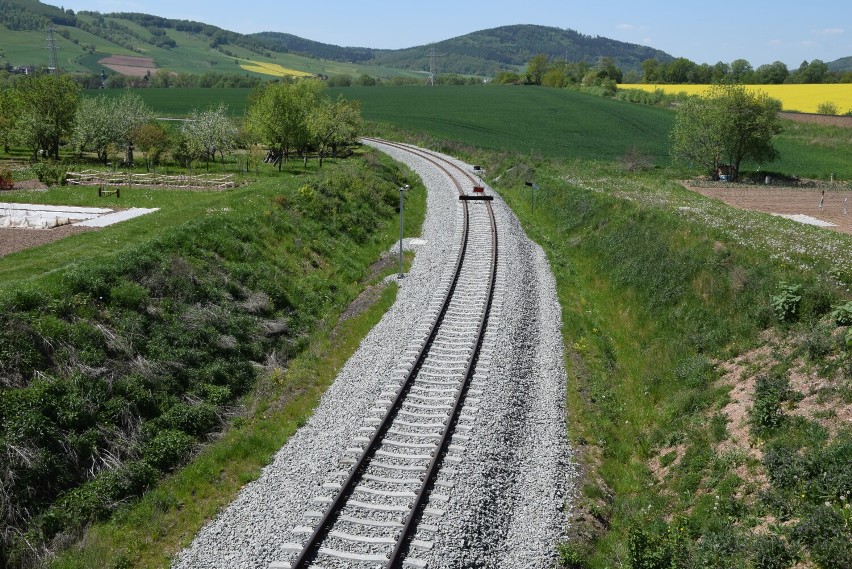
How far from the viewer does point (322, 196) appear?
112ft

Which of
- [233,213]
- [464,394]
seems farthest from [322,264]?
[464,394]

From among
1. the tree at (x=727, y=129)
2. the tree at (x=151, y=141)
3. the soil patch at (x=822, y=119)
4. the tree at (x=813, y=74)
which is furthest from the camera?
the tree at (x=813, y=74)

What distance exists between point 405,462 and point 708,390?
8077 millimetres

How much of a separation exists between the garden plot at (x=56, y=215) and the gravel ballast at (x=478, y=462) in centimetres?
1499

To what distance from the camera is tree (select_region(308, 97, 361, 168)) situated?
181 feet

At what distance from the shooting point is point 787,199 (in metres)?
47.2

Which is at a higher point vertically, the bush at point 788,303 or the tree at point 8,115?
the tree at point 8,115

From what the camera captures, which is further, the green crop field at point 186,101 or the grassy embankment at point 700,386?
the green crop field at point 186,101

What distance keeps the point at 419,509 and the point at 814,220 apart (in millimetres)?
35068

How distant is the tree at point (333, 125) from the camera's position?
5503 cm

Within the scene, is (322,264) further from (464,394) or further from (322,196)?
(464,394)

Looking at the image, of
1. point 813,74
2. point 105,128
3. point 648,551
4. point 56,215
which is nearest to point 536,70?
point 813,74

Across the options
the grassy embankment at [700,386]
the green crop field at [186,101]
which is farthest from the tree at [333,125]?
the green crop field at [186,101]

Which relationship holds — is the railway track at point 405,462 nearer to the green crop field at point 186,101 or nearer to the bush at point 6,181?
the bush at point 6,181
